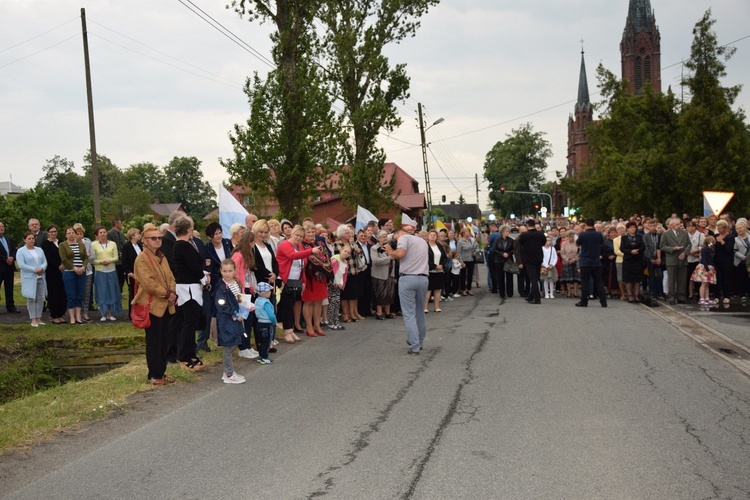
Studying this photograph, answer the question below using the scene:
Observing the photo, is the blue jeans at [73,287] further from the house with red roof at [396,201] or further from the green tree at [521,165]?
the green tree at [521,165]

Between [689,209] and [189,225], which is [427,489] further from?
[689,209]

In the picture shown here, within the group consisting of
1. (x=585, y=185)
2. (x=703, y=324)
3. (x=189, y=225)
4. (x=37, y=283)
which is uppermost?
(x=585, y=185)

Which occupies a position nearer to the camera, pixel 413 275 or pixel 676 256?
pixel 413 275

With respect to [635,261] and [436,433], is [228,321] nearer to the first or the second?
[436,433]

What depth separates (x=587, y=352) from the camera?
10.7m

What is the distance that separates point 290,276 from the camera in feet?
40.9

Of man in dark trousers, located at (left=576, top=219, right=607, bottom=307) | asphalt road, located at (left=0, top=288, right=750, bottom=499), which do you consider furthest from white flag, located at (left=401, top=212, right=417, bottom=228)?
man in dark trousers, located at (left=576, top=219, right=607, bottom=307)

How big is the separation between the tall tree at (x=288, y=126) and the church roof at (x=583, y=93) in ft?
338

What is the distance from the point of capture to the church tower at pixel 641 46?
10006cm

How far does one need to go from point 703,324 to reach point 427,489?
10.6 metres

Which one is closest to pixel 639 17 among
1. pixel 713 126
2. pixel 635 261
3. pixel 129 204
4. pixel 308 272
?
pixel 129 204

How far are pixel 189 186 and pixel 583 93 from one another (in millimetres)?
69511

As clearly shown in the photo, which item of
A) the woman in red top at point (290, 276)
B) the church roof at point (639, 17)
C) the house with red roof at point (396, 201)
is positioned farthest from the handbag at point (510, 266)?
the church roof at point (639, 17)

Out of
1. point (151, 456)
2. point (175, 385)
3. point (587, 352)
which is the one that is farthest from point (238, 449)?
point (587, 352)
